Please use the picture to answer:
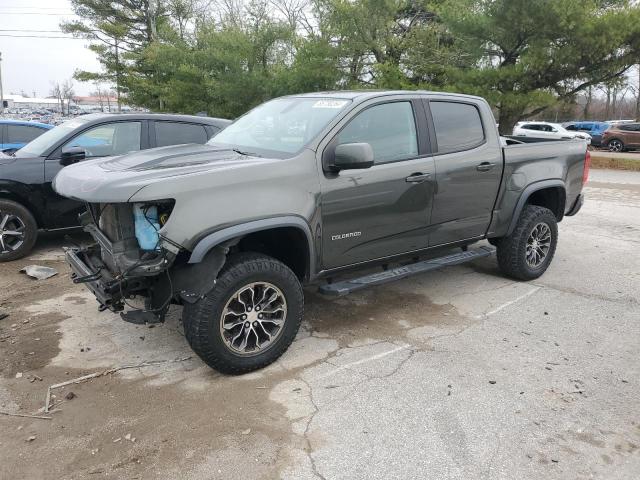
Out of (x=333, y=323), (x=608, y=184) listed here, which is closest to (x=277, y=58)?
(x=608, y=184)

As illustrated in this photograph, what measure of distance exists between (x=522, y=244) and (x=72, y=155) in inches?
197

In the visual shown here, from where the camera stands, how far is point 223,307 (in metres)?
3.37

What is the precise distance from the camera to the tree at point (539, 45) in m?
16.1

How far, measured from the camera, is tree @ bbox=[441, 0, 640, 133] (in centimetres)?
1609

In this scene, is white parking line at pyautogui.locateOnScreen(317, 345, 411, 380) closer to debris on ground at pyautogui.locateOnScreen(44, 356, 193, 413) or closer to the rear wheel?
debris on ground at pyautogui.locateOnScreen(44, 356, 193, 413)

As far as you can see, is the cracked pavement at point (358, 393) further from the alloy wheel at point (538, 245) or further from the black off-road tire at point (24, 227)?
the black off-road tire at point (24, 227)

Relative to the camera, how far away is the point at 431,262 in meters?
4.77

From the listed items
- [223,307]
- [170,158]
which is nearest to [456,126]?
[170,158]

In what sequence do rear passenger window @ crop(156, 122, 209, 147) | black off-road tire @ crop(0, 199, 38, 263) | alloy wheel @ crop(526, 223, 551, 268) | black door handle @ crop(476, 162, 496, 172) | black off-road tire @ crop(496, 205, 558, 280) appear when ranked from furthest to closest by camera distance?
rear passenger window @ crop(156, 122, 209, 147)
black off-road tire @ crop(0, 199, 38, 263)
alloy wheel @ crop(526, 223, 551, 268)
black off-road tire @ crop(496, 205, 558, 280)
black door handle @ crop(476, 162, 496, 172)

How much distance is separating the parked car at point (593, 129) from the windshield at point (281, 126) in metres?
28.1

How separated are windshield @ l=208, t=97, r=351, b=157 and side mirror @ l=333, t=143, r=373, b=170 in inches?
12.7

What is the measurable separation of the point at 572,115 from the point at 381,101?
2227 inches

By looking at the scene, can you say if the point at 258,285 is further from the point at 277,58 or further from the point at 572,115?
the point at 572,115

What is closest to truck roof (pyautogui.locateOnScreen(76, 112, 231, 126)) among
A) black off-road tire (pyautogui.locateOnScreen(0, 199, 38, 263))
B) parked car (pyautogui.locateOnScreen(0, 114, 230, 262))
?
parked car (pyautogui.locateOnScreen(0, 114, 230, 262))
